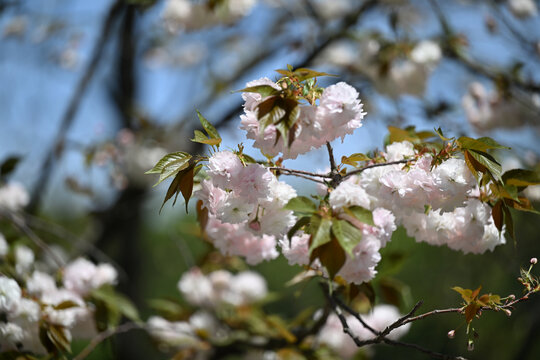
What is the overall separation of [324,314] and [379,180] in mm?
478

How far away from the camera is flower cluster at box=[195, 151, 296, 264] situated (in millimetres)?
777

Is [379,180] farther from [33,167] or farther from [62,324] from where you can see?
[33,167]

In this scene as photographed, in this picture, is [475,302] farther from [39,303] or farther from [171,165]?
[39,303]

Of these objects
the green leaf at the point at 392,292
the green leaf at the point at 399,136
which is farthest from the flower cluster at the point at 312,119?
the green leaf at the point at 392,292

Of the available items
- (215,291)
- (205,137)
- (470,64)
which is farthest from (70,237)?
(470,64)

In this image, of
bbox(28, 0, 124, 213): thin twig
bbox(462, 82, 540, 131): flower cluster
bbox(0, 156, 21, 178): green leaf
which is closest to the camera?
bbox(0, 156, 21, 178): green leaf

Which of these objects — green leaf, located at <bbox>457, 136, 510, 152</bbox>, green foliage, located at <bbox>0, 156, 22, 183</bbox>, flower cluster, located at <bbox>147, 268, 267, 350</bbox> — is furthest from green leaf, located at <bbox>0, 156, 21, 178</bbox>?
green leaf, located at <bbox>457, 136, 510, 152</bbox>

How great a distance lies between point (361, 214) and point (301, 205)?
3.7 inches

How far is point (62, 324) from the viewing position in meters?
1.13

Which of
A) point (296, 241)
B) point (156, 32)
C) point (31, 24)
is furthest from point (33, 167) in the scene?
point (296, 241)

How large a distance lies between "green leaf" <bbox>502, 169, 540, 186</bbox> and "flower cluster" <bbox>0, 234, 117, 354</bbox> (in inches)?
37.8

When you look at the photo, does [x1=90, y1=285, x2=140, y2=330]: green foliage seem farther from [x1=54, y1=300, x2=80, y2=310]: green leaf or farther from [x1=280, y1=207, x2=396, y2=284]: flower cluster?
[x1=280, y1=207, x2=396, y2=284]: flower cluster

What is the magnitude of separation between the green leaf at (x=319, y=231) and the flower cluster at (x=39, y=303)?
2.25 ft

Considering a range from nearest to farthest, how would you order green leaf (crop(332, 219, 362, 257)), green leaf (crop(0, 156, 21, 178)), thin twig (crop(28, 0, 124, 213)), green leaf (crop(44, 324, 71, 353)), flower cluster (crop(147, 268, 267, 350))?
green leaf (crop(332, 219, 362, 257)) → green leaf (crop(44, 324, 71, 353)) → green leaf (crop(0, 156, 21, 178)) → flower cluster (crop(147, 268, 267, 350)) → thin twig (crop(28, 0, 124, 213))
